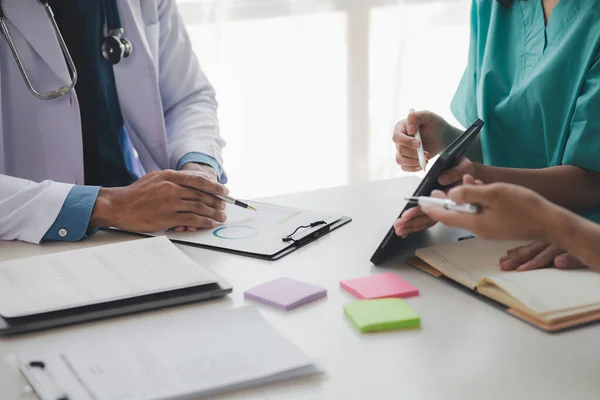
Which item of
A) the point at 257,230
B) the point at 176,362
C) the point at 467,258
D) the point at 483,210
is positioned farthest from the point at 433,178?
the point at 176,362

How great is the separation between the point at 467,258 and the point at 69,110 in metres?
0.91

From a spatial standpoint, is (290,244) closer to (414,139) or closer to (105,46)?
(414,139)

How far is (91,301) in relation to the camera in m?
0.97

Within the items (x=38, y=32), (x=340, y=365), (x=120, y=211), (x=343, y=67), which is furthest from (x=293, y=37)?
(x=340, y=365)

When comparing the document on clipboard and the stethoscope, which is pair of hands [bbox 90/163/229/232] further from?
the stethoscope

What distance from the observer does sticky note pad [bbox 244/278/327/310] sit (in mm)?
982

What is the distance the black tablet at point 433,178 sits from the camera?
1076 millimetres

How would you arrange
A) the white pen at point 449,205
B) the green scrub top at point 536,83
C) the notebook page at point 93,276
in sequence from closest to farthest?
the white pen at point 449,205, the notebook page at point 93,276, the green scrub top at point 536,83

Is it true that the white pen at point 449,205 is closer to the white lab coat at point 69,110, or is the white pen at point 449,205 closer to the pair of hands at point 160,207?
the pair of hands at point 160,207

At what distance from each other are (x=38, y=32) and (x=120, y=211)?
461 millimetres

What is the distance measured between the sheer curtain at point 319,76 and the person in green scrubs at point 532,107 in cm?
105

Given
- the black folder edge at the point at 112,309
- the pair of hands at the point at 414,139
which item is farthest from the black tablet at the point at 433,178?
the black folder edge at the point at 112,309

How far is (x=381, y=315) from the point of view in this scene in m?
0.92

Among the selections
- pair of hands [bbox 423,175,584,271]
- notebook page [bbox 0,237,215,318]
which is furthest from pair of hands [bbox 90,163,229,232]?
pair of hands [bbox 423,175,584,271]
